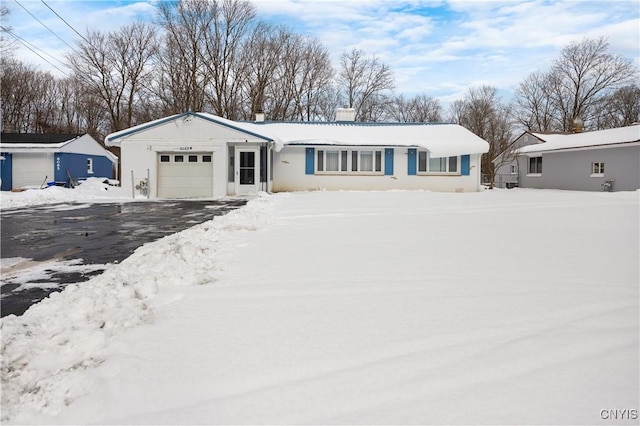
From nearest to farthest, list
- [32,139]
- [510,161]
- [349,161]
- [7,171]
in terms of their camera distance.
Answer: [349,161]
[7,171]
[32,139]
[510,161]

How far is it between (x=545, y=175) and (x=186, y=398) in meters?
31.6

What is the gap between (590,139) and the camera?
26234mm

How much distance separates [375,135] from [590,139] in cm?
1372

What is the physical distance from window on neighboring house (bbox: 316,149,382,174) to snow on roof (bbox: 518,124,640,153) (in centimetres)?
A: 1266

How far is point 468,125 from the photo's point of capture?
164ft

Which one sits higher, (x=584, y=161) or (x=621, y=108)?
(x=621, y=108)

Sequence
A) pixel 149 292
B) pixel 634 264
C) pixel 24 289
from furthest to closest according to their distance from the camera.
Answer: pixel 634 264
pixel 24 289
pixel 149 292

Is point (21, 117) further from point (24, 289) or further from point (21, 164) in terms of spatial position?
point (24, 289)

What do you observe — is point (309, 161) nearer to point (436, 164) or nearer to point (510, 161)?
point (436, 164)

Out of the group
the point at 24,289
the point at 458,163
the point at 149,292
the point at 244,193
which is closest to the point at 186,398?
the point at 149,292

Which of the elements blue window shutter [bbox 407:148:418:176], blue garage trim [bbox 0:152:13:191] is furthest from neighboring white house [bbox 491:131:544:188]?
blue garage trim [bbox 0:152:13:191]

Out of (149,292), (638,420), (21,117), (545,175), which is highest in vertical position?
(21,117)

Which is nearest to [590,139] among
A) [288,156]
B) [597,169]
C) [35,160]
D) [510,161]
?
[597,169]

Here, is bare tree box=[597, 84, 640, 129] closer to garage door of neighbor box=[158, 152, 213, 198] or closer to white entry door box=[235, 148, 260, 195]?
white entry door box=[235, 148, 260, 195]
